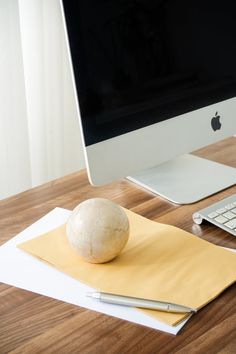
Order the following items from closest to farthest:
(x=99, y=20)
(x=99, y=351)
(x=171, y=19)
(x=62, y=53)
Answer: (x=99, y=351), (x=99, y=20), (x=171, y=19), (x=62, y=53)

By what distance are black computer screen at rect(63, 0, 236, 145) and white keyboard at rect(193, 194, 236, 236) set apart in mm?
173

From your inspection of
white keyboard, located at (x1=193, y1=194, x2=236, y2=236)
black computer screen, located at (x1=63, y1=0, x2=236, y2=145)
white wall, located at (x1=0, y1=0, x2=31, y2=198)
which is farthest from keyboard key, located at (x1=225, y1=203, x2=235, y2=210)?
white wall, located at (x1=0, y1=0, x2=31, y2=198)

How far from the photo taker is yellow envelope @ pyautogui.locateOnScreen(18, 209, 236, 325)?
0.64m

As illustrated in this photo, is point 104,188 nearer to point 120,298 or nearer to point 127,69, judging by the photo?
point 127,69

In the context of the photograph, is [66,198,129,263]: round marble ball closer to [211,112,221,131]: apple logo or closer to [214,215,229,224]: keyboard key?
[214,215,229,224]: keyboard key

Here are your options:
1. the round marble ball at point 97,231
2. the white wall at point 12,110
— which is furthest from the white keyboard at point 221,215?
the white wall at point 12,110

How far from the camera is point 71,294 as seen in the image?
0.65m

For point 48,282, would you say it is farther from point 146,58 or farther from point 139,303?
point 146,58

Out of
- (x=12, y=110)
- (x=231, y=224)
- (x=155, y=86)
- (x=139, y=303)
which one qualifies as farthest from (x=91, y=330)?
(x=12, y=110)

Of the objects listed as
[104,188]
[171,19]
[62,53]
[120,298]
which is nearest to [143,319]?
[120,298]

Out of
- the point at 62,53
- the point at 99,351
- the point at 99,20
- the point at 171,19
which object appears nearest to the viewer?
the point at 99,351

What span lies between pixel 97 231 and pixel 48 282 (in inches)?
3.6

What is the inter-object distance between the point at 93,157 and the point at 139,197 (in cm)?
16

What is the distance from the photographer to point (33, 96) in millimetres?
1539
